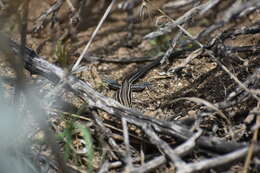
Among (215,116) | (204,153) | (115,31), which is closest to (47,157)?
(204,153)

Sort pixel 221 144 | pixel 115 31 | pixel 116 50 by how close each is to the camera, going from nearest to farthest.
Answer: pixel 221 144
pixel 116 50
pixel 115 31

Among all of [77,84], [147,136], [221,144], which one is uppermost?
[77,84]

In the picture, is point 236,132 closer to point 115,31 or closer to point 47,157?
point 47,157

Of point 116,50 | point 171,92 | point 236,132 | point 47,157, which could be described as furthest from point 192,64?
point 47,157

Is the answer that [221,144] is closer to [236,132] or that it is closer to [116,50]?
[236,132]

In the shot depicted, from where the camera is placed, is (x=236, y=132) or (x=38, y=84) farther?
(x=38, y=84)

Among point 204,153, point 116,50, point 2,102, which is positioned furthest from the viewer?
point 116,50

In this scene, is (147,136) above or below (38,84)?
below
